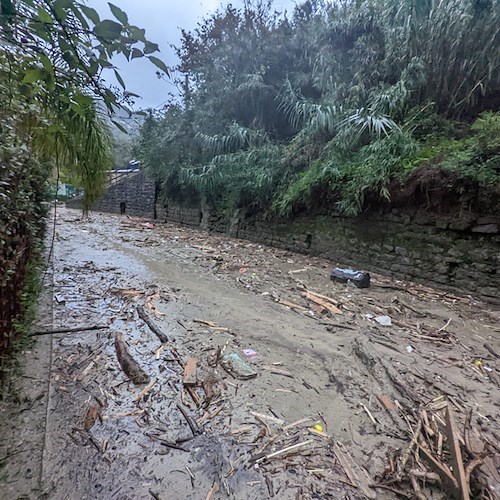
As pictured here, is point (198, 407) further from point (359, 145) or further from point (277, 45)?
point (277, 45)

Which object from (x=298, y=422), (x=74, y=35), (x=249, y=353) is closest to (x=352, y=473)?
(x=298, y=422)

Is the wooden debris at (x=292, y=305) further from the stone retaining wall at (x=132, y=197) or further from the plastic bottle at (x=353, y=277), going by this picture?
the stone retaining wall at (x=132, y=197)

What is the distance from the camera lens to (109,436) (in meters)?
1.52

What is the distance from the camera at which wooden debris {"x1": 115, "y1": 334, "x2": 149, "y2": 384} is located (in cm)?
198

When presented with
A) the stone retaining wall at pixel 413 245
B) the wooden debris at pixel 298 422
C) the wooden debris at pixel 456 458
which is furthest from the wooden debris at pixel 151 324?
the stone retaining wall at pixel 413 245

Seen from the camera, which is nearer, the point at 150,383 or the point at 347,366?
the point at 150,383

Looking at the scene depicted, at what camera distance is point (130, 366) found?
2088 mm

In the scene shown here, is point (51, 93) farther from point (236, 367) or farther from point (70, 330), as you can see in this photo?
point (70, 330)

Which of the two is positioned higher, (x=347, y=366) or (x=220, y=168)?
(x=220, y=168)

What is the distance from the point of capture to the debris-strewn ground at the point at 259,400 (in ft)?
4.28

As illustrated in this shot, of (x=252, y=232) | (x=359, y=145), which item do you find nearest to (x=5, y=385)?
(x=359, y=145)

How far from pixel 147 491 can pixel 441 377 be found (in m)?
2.04

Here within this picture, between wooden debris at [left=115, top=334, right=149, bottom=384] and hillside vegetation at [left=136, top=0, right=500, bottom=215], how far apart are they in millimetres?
1782

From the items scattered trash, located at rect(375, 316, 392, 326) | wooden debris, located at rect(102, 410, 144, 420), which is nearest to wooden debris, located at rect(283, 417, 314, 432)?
wooden debris, located at rect(102, 410, 144, 420)
